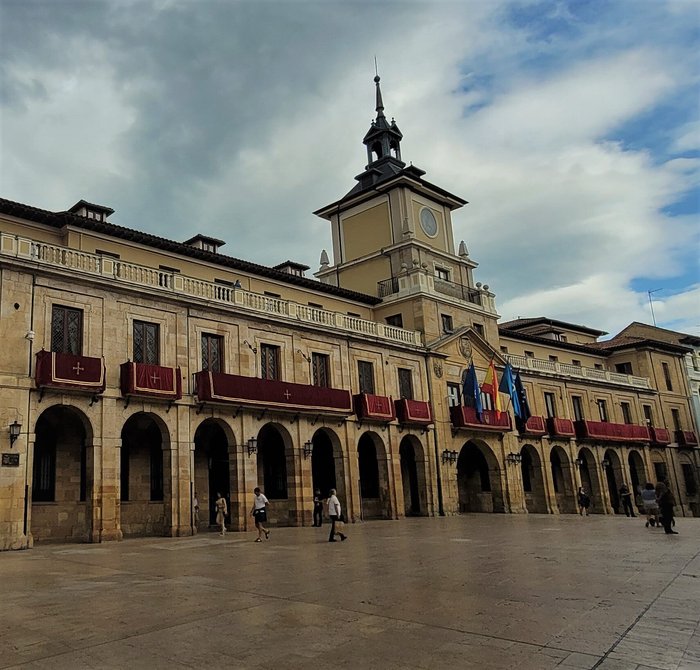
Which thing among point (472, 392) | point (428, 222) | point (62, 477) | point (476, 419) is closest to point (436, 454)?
point (476, 419)

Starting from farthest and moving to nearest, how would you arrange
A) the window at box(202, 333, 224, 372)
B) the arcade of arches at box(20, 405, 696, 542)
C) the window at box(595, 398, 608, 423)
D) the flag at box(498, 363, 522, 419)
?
1. the window at box(595, 398, 608, 423)
2. the flag at box(498, 363, 522, 419)
3. the window at box(202, 333, 224, 372)
4. the arcade of arches at box(20, 405, 696, 542)

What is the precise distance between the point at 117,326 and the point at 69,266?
8.31 feet

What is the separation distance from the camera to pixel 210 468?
90.0 ft

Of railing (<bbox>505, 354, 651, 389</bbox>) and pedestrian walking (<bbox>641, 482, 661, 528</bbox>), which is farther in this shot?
railing (<bbox>505, 354, 651, 389</bbox>)

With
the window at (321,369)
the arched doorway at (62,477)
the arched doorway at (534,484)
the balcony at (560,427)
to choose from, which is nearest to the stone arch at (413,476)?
the window at (321,369)

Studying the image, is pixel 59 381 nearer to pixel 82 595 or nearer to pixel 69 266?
pixel 69 266

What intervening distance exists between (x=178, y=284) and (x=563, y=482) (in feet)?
103

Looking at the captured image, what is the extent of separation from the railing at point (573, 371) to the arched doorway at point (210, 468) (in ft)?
70.6

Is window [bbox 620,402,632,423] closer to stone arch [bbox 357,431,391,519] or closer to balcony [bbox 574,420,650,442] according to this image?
balcony [bbox 574,420,650,442]

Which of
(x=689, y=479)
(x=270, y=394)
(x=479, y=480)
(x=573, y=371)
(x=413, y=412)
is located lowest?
(x=689, y=479)

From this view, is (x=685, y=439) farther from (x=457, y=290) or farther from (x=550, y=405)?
(x=457, y=290)

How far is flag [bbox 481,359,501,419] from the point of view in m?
36.5

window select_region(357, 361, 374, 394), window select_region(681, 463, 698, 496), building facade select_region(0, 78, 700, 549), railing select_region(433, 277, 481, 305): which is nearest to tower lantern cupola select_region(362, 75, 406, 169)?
building facade select_region(0, 78, 700, 549)

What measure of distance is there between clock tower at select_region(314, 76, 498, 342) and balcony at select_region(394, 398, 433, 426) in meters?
4.57
